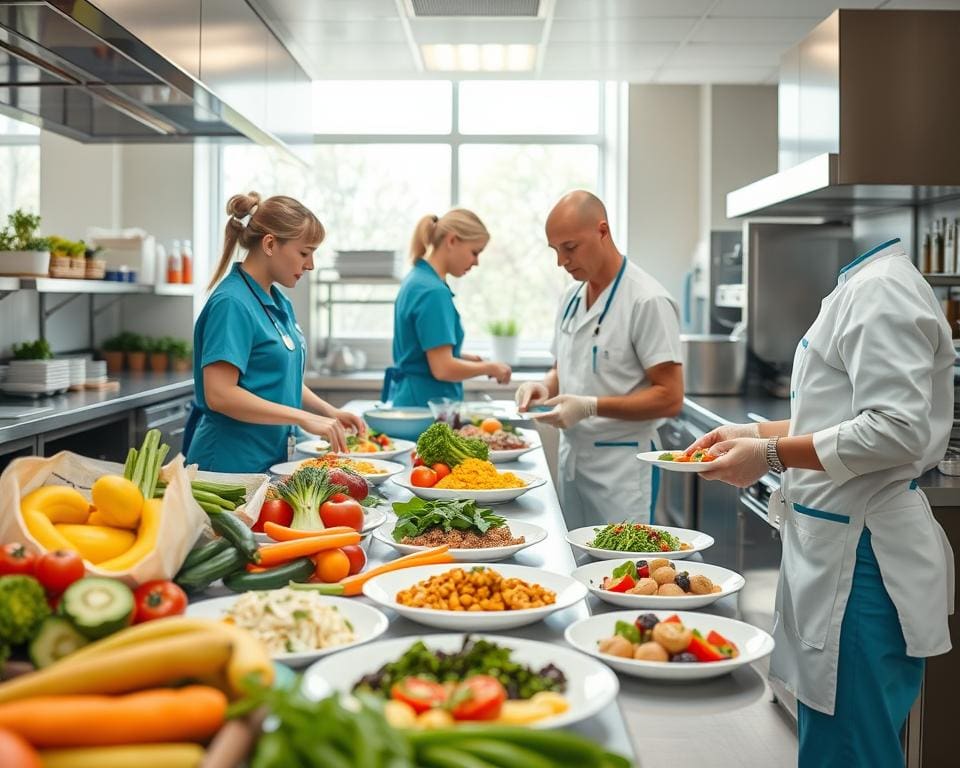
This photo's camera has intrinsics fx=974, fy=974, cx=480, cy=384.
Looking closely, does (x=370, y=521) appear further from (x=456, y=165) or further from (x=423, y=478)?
(x=456, y=165)

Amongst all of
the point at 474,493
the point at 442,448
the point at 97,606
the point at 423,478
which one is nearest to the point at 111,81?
the point at 442,448

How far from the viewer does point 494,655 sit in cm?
115

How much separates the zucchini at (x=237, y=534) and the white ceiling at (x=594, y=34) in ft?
11.7

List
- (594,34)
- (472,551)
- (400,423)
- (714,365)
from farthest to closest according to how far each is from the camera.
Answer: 1. (594,34)
2. (714,365)
3. (400,423)
4. (472,551)

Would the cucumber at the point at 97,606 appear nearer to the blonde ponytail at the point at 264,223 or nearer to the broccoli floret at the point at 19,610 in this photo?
the broccoli floret at the point at 19,610

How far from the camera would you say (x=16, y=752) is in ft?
2.57

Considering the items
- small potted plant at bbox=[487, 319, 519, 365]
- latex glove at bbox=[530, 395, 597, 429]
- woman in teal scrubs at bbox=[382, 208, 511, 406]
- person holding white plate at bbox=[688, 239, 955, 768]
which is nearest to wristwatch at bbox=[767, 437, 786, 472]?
person holding white plate at bbox=[688, 239, 955, 768]

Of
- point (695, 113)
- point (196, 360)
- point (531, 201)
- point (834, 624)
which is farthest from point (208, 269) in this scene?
point (834, 624)

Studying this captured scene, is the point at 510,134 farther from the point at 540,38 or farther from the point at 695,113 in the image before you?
the point at 540,38

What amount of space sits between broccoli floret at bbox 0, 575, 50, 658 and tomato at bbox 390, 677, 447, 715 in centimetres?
41

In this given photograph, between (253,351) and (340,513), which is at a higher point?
(253,351)

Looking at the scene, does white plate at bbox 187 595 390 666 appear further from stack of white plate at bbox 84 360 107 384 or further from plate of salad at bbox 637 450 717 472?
stack of white plate at bbox 84 360 107 384

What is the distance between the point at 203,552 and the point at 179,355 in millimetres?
4320

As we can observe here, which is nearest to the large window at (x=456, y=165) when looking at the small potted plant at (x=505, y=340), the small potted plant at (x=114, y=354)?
the small potted plant at (x=505, y=340)
